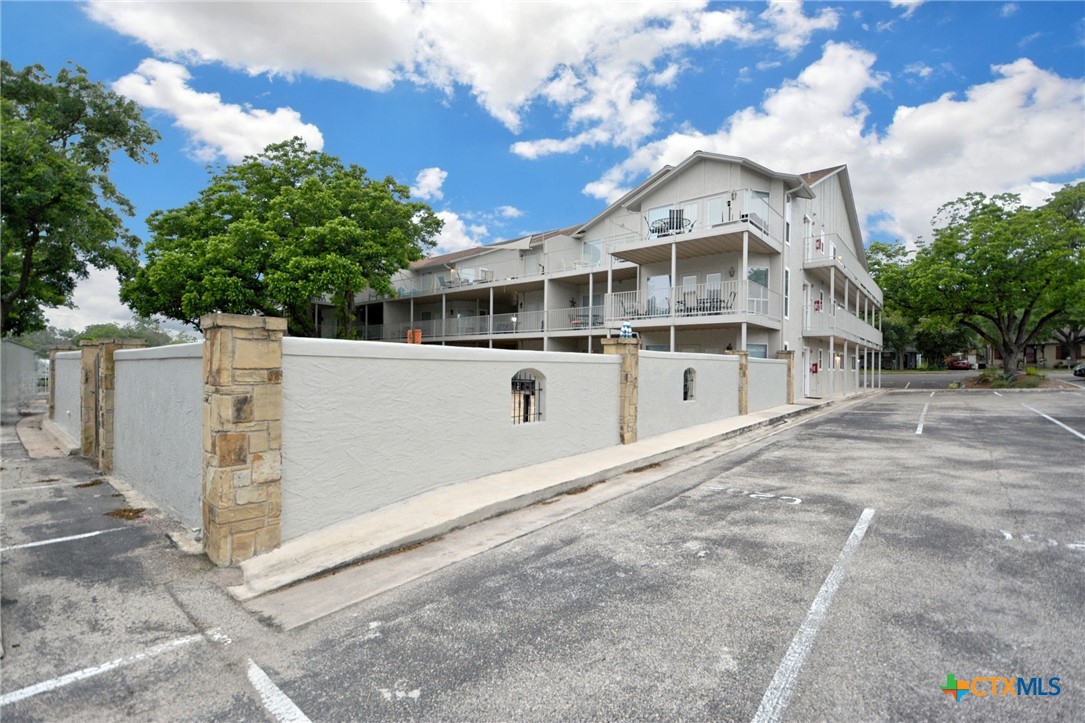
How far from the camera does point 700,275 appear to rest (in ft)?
70.8

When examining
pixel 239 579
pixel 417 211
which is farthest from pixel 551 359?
pixel 417 211

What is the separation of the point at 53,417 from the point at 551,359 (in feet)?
51.9

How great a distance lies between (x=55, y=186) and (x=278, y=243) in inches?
289

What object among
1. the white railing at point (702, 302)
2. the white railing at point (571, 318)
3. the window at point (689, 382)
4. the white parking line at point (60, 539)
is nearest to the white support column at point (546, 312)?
the white railing at point (571, 318)

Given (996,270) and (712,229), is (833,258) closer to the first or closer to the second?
(712,229)

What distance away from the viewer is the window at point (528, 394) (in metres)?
8.45

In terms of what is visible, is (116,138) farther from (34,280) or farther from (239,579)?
(239,579)

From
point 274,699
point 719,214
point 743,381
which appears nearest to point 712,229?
point 719,214

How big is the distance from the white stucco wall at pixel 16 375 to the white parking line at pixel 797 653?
71.6 feet

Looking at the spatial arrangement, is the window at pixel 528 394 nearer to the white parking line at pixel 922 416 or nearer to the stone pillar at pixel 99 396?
the stone pillar at pixel 99 396

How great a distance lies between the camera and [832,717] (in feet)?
8.56

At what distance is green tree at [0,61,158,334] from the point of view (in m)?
15.6

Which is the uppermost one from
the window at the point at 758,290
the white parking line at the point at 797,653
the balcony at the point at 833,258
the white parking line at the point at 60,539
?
the balcony at the point at 833,258

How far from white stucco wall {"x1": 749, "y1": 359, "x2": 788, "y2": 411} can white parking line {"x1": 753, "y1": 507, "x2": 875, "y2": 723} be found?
13.2 m
